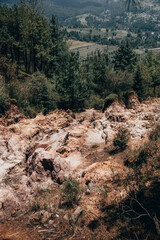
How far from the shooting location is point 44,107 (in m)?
23.6

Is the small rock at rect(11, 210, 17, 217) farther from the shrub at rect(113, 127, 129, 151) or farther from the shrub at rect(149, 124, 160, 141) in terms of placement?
the shrub at rect(149, 124, 160, 141)

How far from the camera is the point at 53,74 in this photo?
3616cm

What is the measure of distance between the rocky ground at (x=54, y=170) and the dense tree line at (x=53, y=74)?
688 cm

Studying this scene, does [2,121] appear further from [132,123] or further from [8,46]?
[8,46]

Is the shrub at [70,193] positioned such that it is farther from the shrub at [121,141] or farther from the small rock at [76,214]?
the shrub at [121,141]

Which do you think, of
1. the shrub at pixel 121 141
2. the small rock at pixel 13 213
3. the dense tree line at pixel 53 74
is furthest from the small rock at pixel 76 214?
the dense tree line at pixel 53 74

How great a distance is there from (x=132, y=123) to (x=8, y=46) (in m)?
34.0

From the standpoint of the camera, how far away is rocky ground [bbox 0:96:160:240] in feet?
18.9

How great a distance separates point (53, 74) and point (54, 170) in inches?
1192

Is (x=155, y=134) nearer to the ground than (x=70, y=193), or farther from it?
farther from it

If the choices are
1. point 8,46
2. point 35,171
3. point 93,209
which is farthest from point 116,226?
point 8,46

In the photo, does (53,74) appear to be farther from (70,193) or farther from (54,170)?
(70,193)

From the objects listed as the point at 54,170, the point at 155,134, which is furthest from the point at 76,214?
the point at 155,134

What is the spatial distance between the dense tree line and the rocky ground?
22.6 ft
